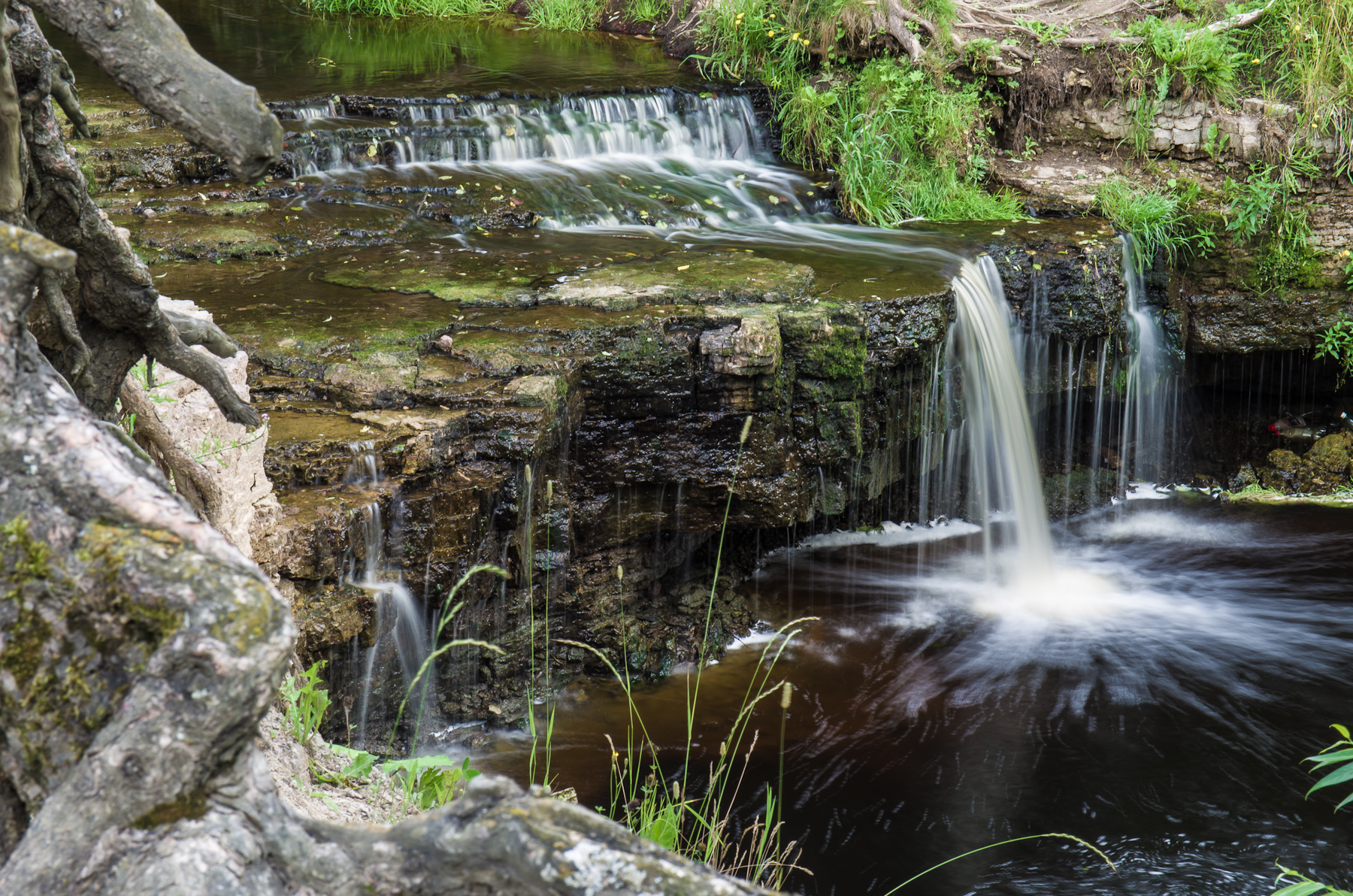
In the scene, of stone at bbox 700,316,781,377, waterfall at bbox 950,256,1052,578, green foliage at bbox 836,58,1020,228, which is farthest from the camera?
green foliage at bbox 836,58,1020,228

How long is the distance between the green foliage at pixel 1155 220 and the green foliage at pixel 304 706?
22.1 ft

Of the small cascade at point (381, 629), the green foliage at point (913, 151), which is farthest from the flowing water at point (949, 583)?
the green foliage at point (913, 151)

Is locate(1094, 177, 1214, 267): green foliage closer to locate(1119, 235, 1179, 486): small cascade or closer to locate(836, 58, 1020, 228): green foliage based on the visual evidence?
locate(1119, 235, 1179, 486): small cascade

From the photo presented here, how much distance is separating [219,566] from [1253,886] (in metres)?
4.12

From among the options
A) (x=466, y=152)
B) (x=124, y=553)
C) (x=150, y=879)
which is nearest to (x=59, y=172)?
(x=124, y=553)

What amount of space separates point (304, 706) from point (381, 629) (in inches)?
54.4

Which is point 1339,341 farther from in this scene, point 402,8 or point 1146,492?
point 402,8

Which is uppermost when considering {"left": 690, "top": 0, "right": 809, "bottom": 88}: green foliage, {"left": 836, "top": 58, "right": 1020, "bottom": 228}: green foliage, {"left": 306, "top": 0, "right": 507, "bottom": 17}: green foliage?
{"left": 306, "top": 0, "right": 507, "bottom": 17}: green foliage

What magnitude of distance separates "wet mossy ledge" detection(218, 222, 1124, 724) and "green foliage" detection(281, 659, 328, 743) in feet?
2.72

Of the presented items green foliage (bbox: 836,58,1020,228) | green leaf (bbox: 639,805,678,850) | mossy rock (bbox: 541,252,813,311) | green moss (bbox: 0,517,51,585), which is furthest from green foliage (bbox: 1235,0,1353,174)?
green moss (bbox: 0,517,51,585)

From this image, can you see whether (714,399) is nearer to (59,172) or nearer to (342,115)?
(59,172)

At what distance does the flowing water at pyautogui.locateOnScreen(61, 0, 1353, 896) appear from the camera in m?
4.30

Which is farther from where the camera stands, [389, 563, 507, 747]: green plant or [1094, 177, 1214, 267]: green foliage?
[1094, 177, 1214, 267]: green foliage

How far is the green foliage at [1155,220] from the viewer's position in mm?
7695
